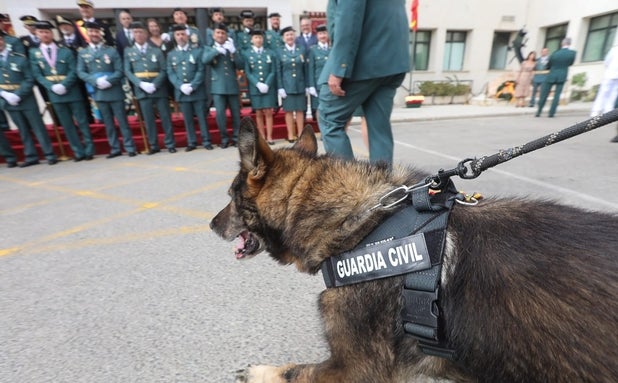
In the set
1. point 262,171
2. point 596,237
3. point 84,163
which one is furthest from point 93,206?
point 596,237

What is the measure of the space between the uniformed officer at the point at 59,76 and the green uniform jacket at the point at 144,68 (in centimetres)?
109

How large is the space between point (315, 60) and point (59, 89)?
579 cm

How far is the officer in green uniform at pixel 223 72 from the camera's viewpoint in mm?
7547

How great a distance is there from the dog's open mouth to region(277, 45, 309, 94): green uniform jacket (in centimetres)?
693

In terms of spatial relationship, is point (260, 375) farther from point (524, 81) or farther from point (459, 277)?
point (524, 81)

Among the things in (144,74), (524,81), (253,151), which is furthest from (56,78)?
(524,81)

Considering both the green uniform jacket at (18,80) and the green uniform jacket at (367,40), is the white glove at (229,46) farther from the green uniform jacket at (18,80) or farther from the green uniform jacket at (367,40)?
the green uniform jacket at (367,40)

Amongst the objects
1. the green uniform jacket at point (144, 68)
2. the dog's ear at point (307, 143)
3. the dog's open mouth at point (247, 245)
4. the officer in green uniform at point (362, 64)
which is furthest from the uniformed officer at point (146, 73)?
the dog's open mouth at point (247, 245)

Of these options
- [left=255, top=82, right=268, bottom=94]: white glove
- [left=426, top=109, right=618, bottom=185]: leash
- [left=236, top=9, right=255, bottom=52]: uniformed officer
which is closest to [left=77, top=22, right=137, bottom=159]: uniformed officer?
[left=255, top=82, right=268, bottom=94]: white glove

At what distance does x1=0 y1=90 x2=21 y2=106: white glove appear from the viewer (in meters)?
6.56

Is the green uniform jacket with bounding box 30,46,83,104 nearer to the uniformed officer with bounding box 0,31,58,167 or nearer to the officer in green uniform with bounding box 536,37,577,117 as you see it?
the uniformed officer with bounding box 0,31,58,167

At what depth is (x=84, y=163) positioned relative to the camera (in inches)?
288

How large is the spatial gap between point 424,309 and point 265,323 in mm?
1289

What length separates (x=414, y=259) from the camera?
1.23 m
